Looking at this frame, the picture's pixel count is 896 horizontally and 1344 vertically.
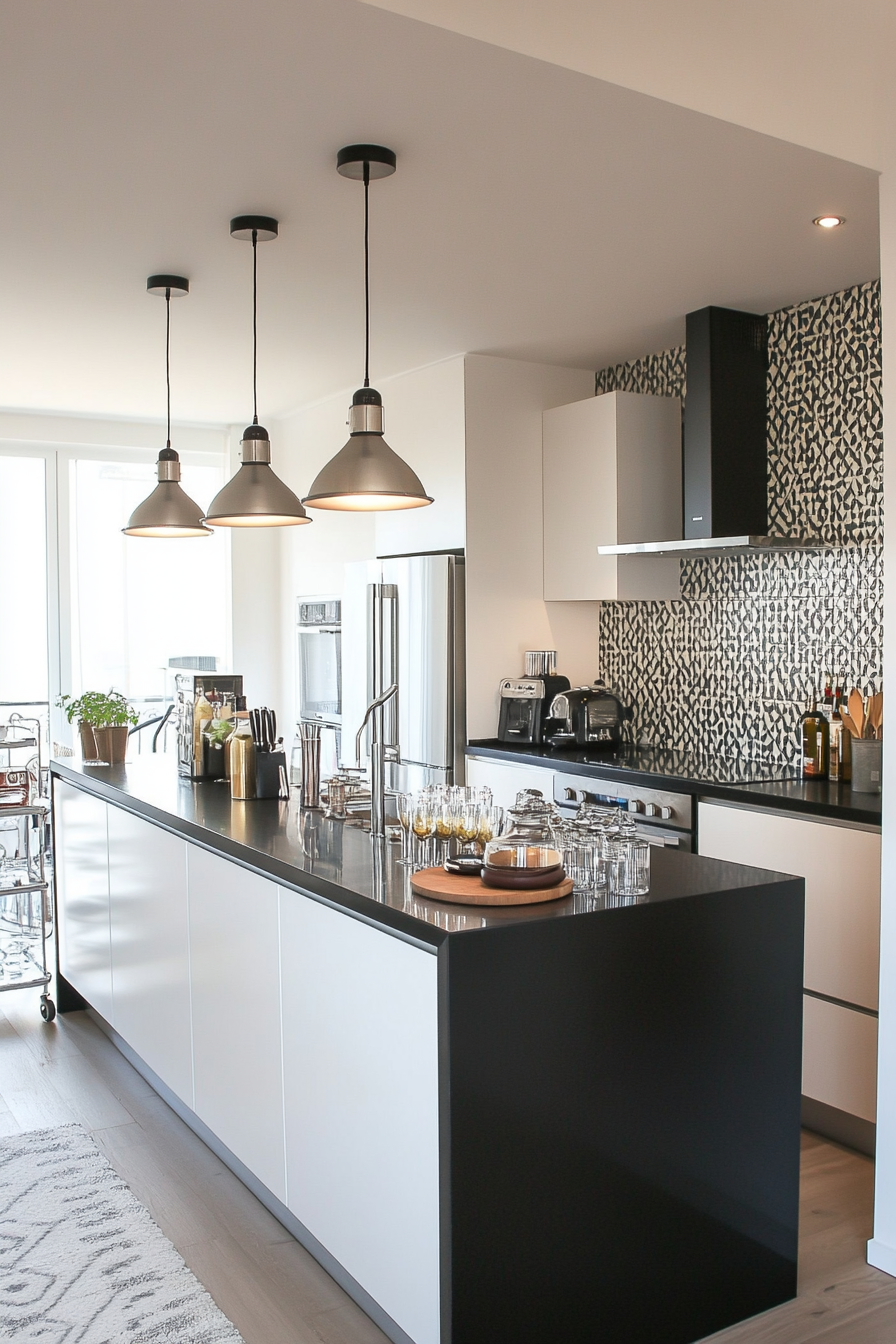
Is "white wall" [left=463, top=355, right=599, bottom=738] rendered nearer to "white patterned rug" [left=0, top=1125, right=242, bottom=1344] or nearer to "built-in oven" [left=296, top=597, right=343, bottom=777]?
"built-in oven" [left=296, top=597, right=343, bottom=777]

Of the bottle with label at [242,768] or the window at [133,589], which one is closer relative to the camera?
the bottle with label at [242,768]

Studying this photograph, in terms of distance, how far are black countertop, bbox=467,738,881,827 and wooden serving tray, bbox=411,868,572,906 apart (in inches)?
52.1

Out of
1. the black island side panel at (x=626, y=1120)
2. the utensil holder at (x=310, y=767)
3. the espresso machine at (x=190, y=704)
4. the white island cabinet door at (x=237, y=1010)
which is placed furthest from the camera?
the espresso machine at (x=190, y=704)

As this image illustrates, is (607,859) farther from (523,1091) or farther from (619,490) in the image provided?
(619,490)

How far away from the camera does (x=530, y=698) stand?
15.4 ft

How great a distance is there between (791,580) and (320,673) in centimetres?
269

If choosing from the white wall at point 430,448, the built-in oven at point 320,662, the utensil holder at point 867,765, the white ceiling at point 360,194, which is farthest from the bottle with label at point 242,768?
the built-in oven at point 320,662

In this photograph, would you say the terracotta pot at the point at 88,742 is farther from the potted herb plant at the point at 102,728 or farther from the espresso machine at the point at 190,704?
the espresso machine at the point at 190,704

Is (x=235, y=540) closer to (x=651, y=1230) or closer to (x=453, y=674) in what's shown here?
(x=453, y=674)

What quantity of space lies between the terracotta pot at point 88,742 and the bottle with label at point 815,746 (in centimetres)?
260

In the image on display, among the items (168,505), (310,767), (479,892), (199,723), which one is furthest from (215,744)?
(479,892)

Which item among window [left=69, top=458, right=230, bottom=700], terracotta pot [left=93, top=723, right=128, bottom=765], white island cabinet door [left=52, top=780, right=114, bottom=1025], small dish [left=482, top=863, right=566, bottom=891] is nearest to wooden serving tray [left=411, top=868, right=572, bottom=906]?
small dish [left=482, top=863, right=566, bottom=891]

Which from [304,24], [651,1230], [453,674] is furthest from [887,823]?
[453,674]

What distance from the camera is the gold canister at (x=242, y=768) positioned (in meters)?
3.35
